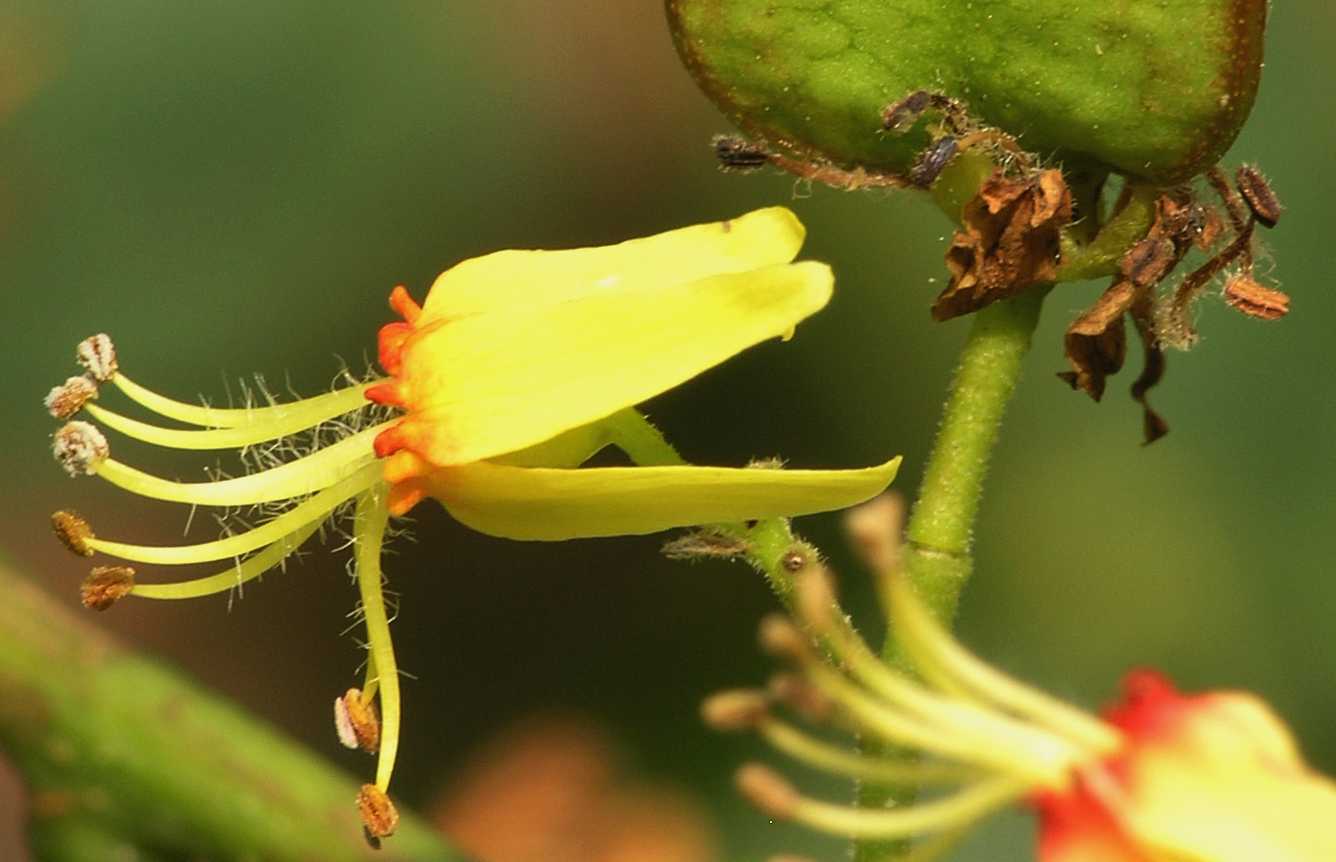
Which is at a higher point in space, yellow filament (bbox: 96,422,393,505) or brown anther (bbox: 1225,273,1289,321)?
yellow filament (bbox: 96,422,393,505)

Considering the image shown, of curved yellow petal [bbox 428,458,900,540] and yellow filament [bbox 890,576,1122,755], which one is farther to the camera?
curved yellow petal [bbox 428,458,900,540]

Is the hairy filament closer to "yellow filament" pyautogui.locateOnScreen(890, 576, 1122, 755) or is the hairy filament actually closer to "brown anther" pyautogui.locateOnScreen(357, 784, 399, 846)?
"brown anther" pyautogui.locateOnScreen(357, 784, 399, 846)

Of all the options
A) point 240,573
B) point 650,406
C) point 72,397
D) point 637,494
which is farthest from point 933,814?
point 650,406

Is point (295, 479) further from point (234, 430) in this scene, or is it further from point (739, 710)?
point (739, 710)

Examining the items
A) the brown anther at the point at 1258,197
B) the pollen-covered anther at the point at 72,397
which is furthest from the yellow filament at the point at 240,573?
the brown anther at the point at 1258,197

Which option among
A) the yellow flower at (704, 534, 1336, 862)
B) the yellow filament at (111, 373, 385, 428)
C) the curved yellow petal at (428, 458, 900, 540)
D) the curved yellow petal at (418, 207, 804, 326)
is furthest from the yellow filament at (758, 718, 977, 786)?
the yellow filament at (111, 373, 385, 428)

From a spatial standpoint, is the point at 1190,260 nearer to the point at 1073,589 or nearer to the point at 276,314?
the point at 1073,589
